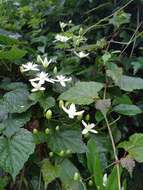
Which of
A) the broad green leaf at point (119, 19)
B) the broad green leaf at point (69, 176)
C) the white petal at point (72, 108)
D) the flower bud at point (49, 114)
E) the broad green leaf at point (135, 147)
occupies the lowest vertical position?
the broad green leaf at point (69, 176)

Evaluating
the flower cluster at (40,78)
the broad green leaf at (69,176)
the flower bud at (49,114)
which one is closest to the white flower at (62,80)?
the flower cluster at (40,78)

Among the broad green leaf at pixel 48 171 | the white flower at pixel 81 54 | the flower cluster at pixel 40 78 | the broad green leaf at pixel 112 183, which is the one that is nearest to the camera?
the broad green leaf at pixel 112 183

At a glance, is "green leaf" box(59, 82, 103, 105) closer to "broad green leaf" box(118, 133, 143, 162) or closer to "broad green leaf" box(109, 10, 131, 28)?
"broad green leaf" box(118, 133, 143, 162)

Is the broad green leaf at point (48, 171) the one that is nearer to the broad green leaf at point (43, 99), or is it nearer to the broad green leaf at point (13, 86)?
the broad green leaf at point (43, 99)

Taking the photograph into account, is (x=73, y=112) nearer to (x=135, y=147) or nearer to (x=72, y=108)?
(x=72, y=108)

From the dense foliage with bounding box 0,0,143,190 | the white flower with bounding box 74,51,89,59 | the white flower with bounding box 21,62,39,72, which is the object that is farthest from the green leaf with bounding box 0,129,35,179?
the white flower with bounding box 74,51,89,59
